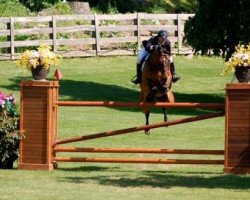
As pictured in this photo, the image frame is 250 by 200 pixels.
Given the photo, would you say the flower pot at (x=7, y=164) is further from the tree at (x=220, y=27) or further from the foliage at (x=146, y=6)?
the foliage at (x=146, y=6)

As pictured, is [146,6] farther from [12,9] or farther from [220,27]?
[220,27]

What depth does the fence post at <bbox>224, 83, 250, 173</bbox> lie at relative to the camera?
1627 centimetres

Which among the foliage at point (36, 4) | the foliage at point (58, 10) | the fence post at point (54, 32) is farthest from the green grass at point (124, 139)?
the foliage at point (36, 4)

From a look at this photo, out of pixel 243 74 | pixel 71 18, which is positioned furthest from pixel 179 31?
pixel 243 74

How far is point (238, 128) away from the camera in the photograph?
16.3m

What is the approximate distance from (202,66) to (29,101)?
26765 mm

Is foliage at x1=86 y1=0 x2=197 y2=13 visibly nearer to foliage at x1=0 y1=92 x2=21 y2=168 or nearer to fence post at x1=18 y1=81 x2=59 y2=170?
foliage at x1=0 y1=92 x2=21 y2=168

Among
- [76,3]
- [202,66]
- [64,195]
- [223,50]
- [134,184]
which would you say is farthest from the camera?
[76,3]

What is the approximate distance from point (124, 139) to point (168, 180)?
25.1 feet

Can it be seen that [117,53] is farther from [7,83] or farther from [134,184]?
[134,184]

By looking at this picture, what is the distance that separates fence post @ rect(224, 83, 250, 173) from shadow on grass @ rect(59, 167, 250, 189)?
309 millimetres

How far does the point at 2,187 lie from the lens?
575 inches

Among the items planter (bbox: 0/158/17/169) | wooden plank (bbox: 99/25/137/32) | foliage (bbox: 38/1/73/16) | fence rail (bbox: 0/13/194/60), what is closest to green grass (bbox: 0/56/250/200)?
planter (bbox: 0/158/17/169)

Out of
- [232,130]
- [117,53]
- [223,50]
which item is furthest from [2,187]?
[117,53]
